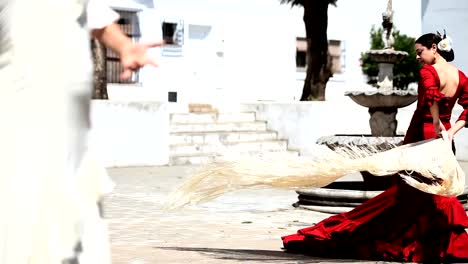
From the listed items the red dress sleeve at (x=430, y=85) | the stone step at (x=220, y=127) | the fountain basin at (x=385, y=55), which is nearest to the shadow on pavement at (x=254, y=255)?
the red dress sleeve at (x=430, y=85)

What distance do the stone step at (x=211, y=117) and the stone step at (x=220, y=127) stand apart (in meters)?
0.12

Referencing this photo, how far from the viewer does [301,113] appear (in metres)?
19.4

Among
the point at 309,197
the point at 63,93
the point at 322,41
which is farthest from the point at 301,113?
the point at 63,93

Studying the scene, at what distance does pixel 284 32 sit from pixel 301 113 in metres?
12.2

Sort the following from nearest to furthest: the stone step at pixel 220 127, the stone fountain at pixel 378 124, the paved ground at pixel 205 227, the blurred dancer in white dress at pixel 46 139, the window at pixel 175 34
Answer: the blurred dancer in white dress at pixel 46 139 < the paved ground at pixel 205 227 < the stone fountain at pixel 378 124 < the stone step at pixel 220 127 < the window at pixel 175 34

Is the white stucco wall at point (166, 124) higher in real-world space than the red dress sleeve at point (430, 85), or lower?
lower

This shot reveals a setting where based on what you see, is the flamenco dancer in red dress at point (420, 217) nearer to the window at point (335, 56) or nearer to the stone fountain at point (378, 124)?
the stone fountain at point (378, 124)

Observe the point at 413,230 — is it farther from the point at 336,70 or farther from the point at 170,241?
the point at 336,70

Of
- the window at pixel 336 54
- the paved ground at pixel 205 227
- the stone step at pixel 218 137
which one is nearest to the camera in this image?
the paved ground at pixel 205 227

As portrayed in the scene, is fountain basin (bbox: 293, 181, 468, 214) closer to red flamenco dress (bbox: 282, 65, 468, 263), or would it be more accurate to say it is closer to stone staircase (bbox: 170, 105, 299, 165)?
red flamenco dress (bbox: 282, 65, 468, 263)

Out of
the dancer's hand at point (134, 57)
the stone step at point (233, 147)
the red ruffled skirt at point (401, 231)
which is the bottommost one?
the stone step at point (233, 147)

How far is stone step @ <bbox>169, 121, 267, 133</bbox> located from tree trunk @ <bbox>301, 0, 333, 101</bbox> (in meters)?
4.42

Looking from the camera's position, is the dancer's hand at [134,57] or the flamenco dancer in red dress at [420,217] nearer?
the dancer's hand at [134,57]

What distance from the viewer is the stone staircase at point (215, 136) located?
18453 mm
